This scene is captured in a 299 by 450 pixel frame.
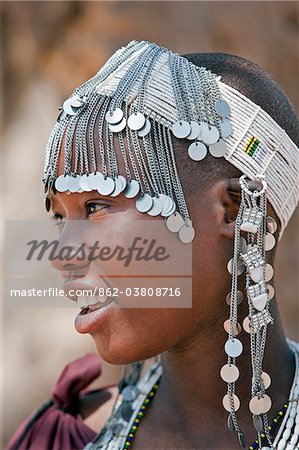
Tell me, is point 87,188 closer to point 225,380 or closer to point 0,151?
point 225,380

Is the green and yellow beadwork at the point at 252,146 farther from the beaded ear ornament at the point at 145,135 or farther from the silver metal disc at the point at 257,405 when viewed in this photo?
the silver metal disc at the point at 257,405

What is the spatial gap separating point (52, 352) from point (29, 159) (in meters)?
1.54

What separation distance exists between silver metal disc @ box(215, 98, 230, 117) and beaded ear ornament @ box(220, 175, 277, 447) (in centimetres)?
18

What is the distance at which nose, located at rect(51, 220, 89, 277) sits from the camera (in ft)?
6.77

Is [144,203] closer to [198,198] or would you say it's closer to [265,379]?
[198,198]

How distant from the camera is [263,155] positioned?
2.11 metres

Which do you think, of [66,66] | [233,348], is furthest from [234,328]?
[66,66]

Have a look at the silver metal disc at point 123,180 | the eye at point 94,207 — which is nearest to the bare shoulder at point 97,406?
the eye at point 94,207

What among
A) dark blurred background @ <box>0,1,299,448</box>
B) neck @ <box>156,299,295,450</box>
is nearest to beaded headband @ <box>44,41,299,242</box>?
neck @ <box>156,299,295,450</box>

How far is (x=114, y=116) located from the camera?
2.06 m

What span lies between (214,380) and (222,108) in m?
0.78

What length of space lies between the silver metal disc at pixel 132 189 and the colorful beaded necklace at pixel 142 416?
744 mm

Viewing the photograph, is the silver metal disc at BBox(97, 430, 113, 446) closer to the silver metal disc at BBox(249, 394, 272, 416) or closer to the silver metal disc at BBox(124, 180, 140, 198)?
the silver metal disc at BBox(249, 394, 272, 416)

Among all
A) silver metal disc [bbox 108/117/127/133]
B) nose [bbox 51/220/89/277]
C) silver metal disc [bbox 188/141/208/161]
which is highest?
silver metal disc [bbox 108/117/127/133]
